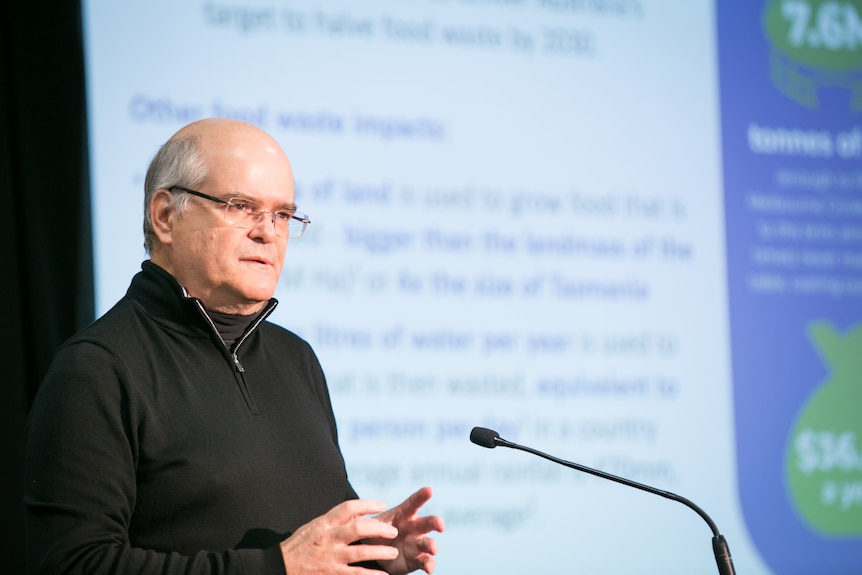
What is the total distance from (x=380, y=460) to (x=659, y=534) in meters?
0.94

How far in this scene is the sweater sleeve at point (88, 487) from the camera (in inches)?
53.5

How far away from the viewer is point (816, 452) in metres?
3.38

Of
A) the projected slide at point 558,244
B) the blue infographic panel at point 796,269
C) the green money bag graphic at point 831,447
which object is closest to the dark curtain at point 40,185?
the projected slide at point 558,244

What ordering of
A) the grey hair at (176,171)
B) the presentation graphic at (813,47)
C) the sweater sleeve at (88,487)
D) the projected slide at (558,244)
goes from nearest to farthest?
1. the sweater sleeve at (88,487)
2. the grey hair at (176,171)
3. the projected slide at (558,244)
4. the presentation graphic at (813,47)

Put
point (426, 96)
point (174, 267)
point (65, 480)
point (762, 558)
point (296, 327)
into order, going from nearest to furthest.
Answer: point (65, 480) < point (174, 267) < point (296, 327) < point (426, 96) < point (762, 558)

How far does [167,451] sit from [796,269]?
2.62 metres

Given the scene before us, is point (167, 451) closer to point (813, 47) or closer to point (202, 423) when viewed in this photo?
point (202, 423)

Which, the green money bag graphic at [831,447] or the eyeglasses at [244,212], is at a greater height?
the eyeglasses at [244,212]

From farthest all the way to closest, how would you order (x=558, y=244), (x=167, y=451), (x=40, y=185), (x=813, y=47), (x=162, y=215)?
(x=813, y=47), (x=558, y=244), (x=40, y=185), (x=162, y=215), (x=167, y=451)

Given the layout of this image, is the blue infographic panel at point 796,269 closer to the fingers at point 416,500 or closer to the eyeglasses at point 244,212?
the fingers at point 416,500

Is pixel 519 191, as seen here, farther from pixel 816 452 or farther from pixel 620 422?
pixel 816 452

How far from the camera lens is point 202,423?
154 centimetres

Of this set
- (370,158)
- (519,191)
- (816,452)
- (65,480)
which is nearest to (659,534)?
(816,452)

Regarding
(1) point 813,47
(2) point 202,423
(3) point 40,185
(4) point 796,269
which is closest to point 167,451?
(2) point 202,423
